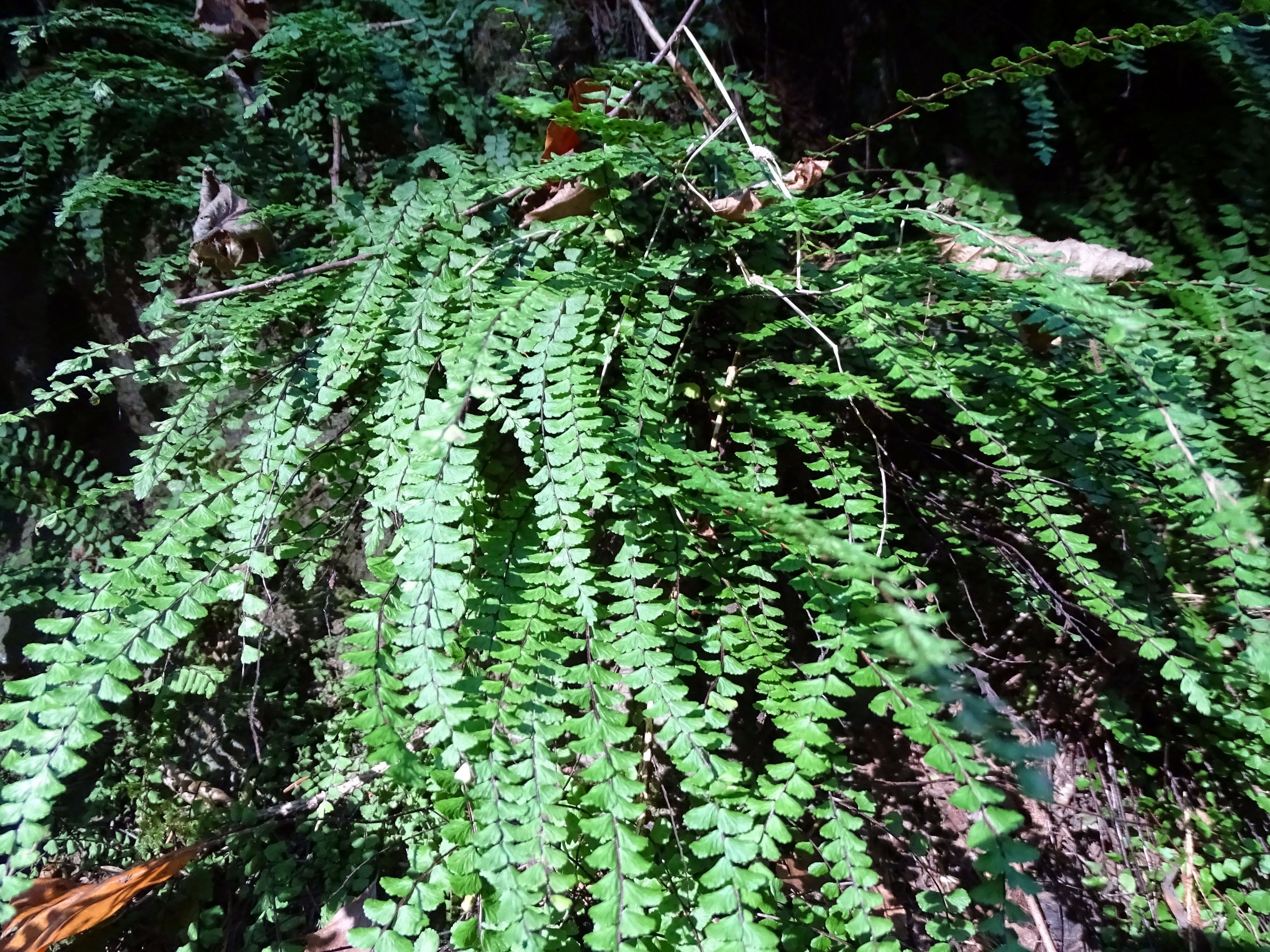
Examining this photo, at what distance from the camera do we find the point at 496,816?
114 cm

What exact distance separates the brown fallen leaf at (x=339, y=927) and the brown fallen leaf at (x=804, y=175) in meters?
2.27

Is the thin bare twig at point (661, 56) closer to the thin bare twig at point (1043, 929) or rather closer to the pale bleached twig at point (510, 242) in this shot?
the pale bleached twig at point (510, 242)

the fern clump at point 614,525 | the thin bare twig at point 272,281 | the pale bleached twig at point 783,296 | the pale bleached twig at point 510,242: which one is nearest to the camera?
the fern clump at point 614,525

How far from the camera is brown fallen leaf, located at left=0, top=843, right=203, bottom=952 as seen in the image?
1654mm

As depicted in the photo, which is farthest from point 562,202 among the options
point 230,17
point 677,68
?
point 230,17

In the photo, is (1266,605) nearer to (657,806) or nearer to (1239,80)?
(657,806)

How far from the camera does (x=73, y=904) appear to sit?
5.72ft

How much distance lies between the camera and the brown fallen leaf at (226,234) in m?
2.05

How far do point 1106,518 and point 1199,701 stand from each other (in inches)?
34.5

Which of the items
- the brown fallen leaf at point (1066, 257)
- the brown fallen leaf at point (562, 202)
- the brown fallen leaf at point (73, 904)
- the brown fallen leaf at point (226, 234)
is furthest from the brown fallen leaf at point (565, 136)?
the brown fallen leaf at point (73, 904)

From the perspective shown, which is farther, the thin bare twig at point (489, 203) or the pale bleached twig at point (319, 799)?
the pale bleached twig at point (319, 799)

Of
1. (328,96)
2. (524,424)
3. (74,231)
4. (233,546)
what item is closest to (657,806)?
(524,424)

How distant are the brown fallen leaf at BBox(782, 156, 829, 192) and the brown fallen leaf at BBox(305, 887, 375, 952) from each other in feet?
7.45

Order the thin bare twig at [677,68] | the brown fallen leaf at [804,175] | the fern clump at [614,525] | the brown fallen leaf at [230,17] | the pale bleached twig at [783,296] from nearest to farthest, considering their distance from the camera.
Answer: the fern clump at [614,525] → the pale bleached twig at [783,296] → the thin bare twig at [677,68] → the brown fallen leaf at [804,175] → the brown fallen leaf at [230,17]
